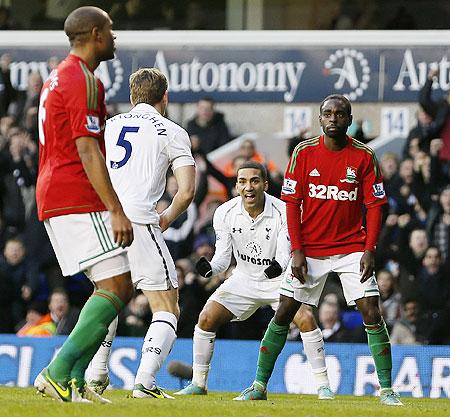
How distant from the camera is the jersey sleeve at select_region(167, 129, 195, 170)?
29.7 feet

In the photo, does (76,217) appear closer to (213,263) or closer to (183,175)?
(183,175)

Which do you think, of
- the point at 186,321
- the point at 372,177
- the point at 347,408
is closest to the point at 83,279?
the point at 186,321

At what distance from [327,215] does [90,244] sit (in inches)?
127

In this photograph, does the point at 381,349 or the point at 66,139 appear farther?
the point at 381,349

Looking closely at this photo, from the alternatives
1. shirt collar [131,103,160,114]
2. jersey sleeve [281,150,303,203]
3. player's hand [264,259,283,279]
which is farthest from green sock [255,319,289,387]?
shirt collar [131,103,160,114]

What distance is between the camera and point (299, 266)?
33.7 ft

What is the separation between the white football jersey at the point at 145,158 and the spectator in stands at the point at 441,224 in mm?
7203

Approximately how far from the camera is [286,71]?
1633 cm

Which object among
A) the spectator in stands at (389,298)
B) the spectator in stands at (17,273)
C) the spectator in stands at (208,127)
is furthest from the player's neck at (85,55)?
the spectator in stands at (17,273)

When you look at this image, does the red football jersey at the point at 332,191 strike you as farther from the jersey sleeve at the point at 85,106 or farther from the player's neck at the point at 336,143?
the jersey sleeve at the point at 85,106

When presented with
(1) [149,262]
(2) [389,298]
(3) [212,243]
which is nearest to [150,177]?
(1) [149,262]

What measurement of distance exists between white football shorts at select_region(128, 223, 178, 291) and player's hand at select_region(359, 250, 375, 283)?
173cm

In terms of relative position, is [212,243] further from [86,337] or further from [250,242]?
[86,337]

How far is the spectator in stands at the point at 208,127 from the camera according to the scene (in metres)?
16.3
